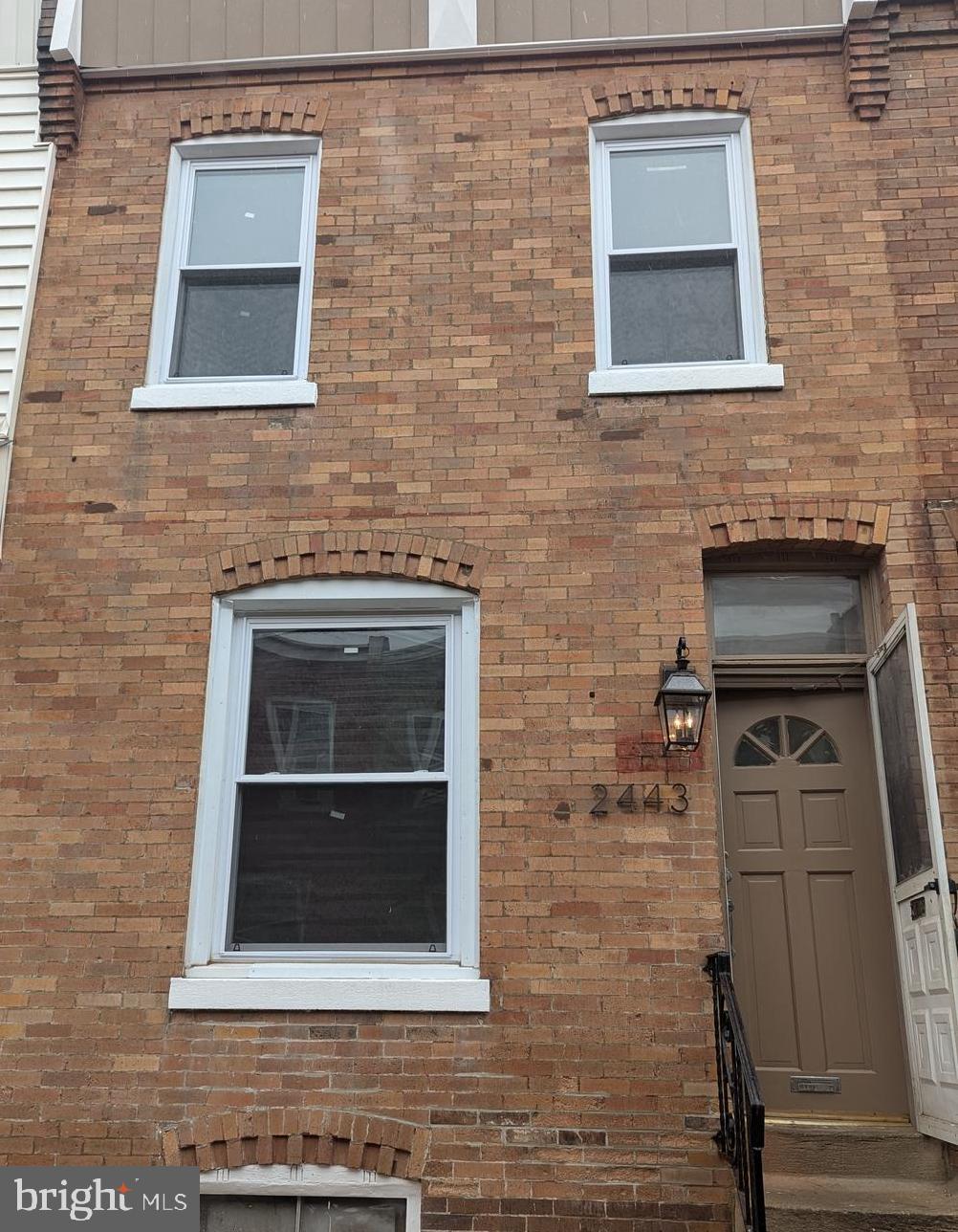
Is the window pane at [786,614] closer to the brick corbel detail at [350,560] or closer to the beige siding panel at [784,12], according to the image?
the brick corbel detail at [350,560]

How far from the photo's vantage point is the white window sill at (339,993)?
545 cm

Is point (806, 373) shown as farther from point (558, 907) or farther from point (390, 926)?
point (390, 926)

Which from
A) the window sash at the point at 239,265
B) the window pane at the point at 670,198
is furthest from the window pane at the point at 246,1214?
the window pane at the point at 670,198

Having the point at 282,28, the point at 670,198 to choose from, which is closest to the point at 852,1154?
the point at 670,198

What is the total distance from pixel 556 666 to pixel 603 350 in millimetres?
1878

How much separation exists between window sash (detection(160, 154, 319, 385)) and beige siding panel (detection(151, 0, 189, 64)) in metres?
0.62

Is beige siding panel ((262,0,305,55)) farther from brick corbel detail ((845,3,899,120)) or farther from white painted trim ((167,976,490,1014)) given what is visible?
white painted trim ((167,976,490,1014))

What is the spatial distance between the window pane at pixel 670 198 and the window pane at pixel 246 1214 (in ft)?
17.5

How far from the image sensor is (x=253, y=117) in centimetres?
710

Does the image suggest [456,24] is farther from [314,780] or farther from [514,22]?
[314,780]

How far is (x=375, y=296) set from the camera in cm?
670

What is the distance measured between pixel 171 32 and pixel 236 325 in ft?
6.44

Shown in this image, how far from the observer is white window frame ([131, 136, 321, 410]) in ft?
21.4

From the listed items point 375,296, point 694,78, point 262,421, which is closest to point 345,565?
point 262,421
